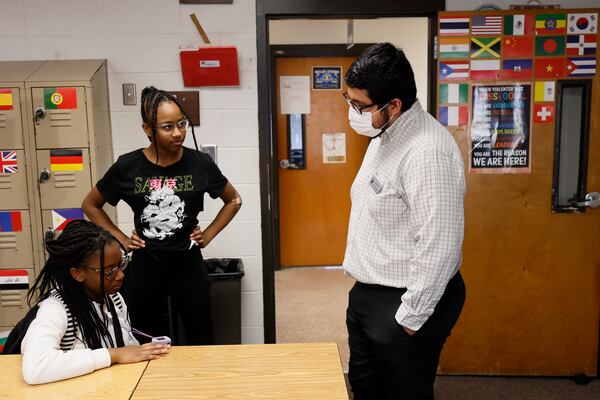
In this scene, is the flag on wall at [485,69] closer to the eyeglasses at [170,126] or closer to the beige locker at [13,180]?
the eyeglasses at [170,126]

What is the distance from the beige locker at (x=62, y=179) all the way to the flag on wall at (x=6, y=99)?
25 centimetres

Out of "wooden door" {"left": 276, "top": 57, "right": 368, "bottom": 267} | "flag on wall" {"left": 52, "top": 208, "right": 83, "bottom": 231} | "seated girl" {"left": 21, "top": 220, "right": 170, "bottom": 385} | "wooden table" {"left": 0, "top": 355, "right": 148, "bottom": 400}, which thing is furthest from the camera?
"wooden door" {"left": 276, "top": 57, "right": 368, "bottom": 267}

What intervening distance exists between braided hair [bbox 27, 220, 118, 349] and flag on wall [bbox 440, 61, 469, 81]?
1899 millimetres

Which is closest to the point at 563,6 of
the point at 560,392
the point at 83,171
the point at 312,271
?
the point at 560,392

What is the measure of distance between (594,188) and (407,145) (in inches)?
65.7

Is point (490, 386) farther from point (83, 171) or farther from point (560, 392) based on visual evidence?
point (83, 171)

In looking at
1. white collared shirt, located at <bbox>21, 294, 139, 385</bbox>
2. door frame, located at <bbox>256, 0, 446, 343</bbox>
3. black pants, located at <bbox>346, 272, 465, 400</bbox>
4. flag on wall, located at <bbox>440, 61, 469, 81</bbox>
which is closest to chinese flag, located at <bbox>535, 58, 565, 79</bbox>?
flag on wall, located at <bbox>440, 61, 469, 81</bbox>

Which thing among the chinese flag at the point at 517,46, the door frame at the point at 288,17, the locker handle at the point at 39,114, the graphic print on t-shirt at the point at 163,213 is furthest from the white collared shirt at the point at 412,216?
the locker handle at the point at 39,114

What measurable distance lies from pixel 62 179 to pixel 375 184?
5.58 ft

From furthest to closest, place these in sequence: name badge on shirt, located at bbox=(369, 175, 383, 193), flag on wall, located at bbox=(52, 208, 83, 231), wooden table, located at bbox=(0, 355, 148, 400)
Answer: flag on wall, located at bbox=(52, 208, 83, 231), name badge on shirt, located at bbox=(369, 175, 383, 193), wooden table, located at bbox=(0, 355, 148, 400)

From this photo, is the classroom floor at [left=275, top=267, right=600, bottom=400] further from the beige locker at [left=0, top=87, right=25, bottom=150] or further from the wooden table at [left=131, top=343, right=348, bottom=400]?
the beige locker at [left=0, top=87, right=25, bottom=150]

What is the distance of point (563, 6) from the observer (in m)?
2.90

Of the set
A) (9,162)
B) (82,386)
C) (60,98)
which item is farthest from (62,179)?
(82,386)

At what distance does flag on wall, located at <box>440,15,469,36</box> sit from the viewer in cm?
280
